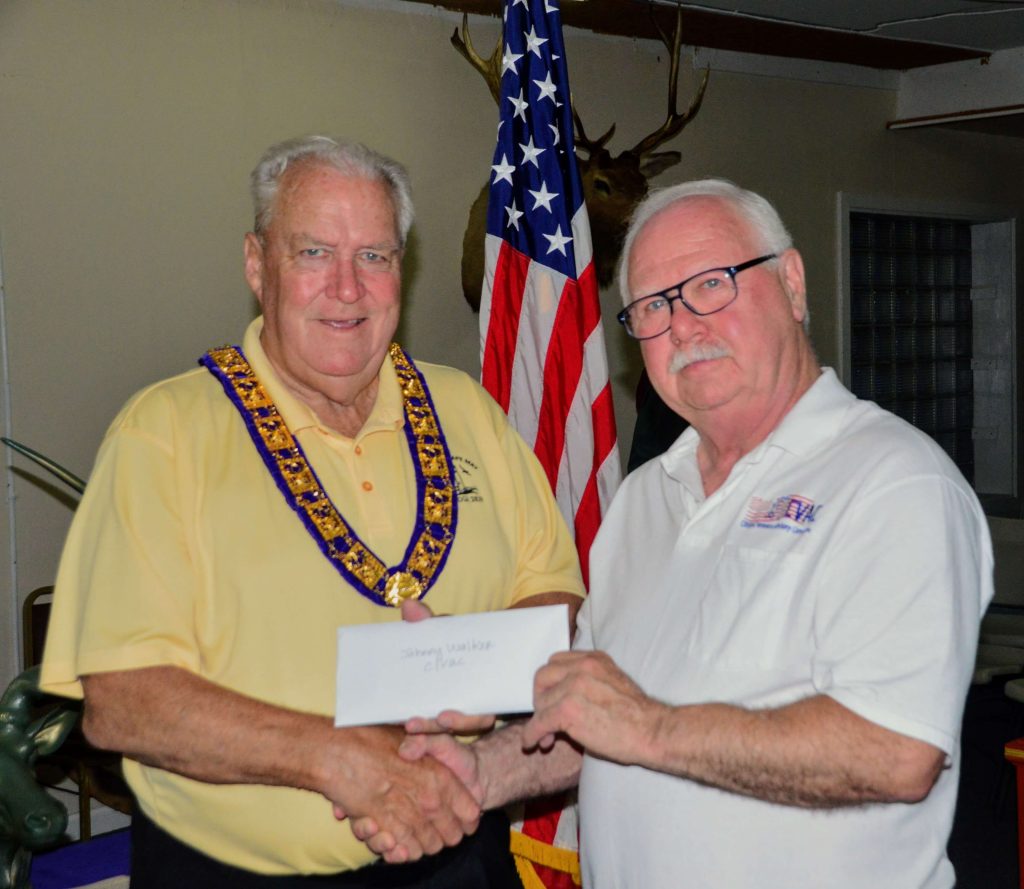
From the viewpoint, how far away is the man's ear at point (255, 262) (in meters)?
2.04

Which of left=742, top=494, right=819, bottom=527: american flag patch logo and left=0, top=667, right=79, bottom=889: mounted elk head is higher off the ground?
left=742, top=494, right=819, bottom=527: american flag patch logo

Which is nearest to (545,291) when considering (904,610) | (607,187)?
(607,187)

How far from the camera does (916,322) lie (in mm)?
7777

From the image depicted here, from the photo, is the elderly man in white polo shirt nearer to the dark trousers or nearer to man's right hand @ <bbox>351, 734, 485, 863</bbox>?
man's right hand @ <bbox>351, 734, 485, 863</bbox>

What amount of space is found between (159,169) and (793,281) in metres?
3.07

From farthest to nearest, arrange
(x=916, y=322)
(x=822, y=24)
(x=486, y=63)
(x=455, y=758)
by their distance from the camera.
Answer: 1. (x=916, y=322)
2. (x=822, y=24)
3. (x=486, y=63)
4. (x=455, y=758)

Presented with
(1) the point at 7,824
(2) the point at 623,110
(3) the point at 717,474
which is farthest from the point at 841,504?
(2) the point at 623,110

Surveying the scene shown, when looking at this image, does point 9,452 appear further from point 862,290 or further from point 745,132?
point 862,290

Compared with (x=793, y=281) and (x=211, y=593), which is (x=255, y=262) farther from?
(x=793, y=281)

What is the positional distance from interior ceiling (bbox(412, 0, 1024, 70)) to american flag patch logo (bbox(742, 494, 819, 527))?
384 cm

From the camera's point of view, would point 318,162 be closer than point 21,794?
Yes

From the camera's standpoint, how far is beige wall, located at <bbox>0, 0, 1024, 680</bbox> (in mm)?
4098

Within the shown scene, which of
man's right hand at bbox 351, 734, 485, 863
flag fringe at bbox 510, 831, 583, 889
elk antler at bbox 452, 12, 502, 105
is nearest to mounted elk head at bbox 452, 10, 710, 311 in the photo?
elk antler at bbox 452, 12, 502, 105

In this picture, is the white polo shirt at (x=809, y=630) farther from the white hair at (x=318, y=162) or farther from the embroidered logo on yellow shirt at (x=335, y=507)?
the white hair at (x=318, y=162)
